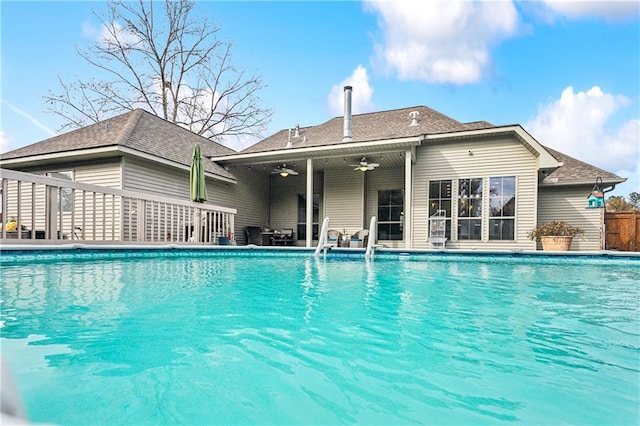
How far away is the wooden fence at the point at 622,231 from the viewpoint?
11453mm

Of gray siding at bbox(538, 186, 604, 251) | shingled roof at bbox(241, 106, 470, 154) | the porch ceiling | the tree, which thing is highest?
the tree

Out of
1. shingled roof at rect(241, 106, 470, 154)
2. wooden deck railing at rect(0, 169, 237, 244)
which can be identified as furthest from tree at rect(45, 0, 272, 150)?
wooden deck railing at rect(0, 169, 237, 244)

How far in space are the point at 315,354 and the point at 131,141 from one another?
9058 mm

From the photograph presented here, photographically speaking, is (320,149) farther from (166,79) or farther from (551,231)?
(166,79)

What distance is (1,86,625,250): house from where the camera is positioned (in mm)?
9375

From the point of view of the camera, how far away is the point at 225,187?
12.3m

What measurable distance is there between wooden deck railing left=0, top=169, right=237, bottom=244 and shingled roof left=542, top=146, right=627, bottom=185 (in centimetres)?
1072

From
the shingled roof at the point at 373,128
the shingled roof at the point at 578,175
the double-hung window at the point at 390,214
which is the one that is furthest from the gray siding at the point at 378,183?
the shingled roof at the point at 578,175

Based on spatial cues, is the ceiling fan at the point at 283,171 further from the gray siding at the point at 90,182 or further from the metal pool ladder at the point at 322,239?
the gray siding at the point at 90,182

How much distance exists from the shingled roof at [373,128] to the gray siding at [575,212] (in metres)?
3.82

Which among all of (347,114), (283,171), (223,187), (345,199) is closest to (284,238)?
(283,171)

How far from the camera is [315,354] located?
1978 mm

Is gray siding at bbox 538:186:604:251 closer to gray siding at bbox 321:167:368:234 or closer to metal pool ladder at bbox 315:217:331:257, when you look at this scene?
gray siding at bbox 321:167:368:234

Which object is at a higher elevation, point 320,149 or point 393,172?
point 320,149
